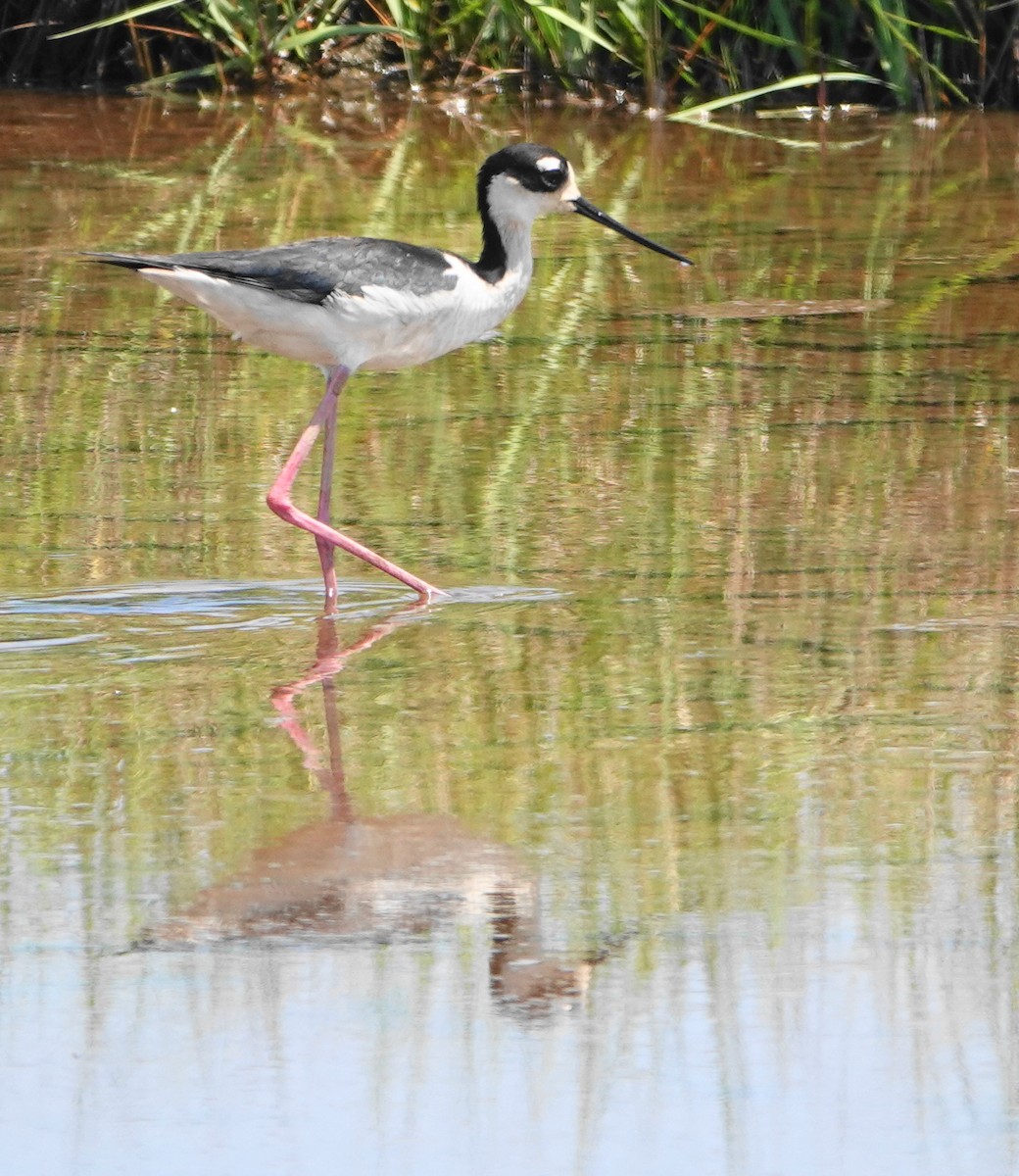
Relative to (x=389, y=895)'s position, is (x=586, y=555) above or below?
above

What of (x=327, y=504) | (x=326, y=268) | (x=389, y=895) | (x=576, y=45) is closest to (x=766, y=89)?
(x=576, y=45)

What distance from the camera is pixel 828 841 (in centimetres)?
353

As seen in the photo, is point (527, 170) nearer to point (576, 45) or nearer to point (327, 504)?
point (327, 504)

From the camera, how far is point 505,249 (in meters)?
5.80

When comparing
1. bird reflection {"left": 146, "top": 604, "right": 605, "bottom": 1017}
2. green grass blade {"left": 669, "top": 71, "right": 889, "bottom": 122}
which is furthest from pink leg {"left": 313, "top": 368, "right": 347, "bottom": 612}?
green grass blade {"left": 669, "top": 71, "right": 889, "bottom": 122}

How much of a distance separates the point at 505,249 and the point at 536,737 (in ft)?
6.80

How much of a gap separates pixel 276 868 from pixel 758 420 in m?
3.10

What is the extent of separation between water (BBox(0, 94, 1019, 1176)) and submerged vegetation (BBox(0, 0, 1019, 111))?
3.17 metres

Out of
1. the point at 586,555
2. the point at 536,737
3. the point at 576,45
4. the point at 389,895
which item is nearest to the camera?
the point at 389,895

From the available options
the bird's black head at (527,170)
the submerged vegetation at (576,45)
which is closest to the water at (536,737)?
the bird's black head at (527,170)

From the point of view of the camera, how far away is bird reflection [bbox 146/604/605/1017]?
10.2 feet

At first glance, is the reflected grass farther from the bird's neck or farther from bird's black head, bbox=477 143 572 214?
bird's black head, bbox=477 143 572 214

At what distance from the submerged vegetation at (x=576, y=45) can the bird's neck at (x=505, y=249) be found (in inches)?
199

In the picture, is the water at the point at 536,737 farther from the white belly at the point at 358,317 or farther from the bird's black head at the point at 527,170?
the bird's black head at the point at 527,170
